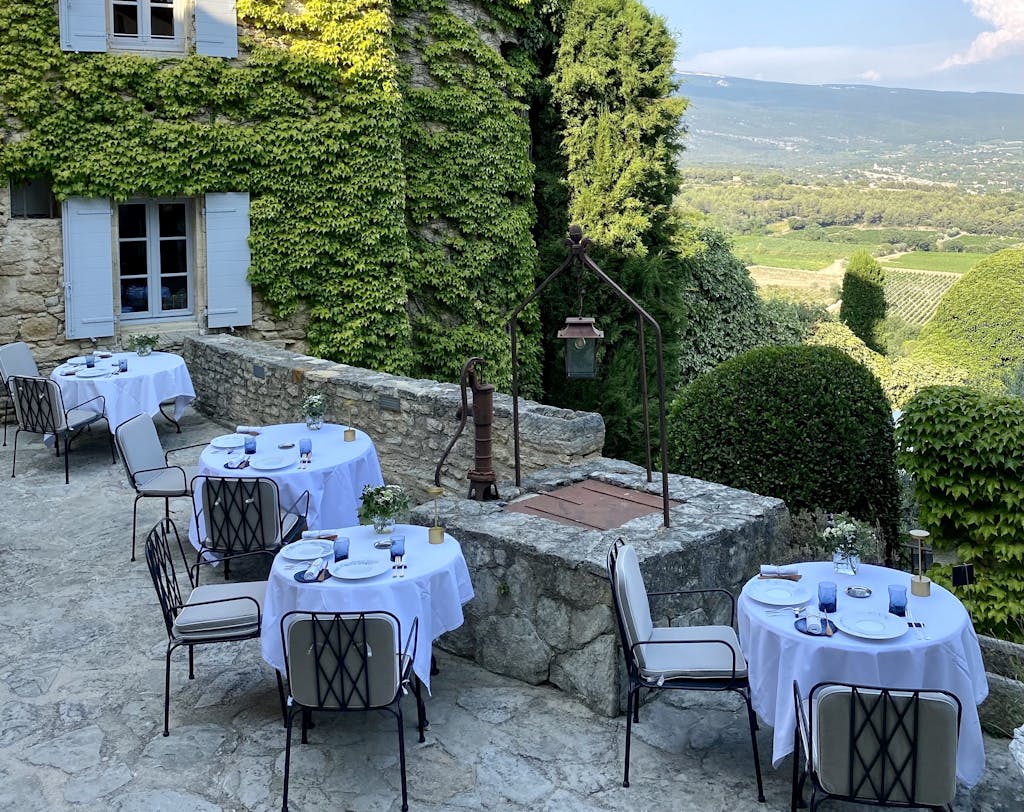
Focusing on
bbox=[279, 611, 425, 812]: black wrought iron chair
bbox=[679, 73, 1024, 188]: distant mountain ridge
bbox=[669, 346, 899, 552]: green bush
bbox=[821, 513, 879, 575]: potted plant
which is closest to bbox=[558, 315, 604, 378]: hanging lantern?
bbox=[821, 513, 879, 575]: potted plant

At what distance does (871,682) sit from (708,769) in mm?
786

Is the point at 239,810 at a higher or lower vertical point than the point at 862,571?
lower

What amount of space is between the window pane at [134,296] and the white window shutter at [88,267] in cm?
31

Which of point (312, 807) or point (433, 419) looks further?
point (433, 419)

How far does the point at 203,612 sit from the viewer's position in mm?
4656

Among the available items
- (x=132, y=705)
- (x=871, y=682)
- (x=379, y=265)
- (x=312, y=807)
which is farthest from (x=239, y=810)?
(x=379, y=265)

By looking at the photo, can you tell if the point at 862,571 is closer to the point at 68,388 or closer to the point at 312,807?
the point at 312,807

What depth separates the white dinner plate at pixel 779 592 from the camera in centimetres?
413

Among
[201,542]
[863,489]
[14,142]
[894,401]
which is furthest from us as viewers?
[894,401]

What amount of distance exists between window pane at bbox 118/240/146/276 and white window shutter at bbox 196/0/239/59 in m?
2.19

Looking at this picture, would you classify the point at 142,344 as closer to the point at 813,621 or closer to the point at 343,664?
the point at 343,664

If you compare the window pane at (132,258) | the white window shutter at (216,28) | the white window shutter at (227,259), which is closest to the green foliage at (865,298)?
the white window shutter at (227,259)

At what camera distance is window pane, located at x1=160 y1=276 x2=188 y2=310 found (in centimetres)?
1148

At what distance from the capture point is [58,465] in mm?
8891
